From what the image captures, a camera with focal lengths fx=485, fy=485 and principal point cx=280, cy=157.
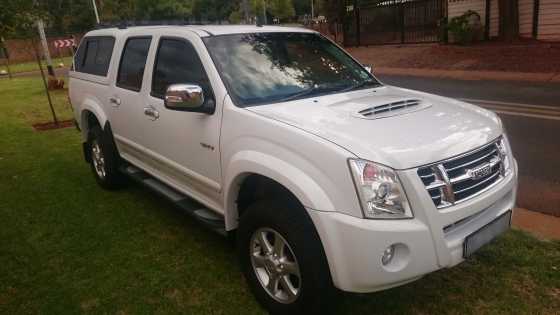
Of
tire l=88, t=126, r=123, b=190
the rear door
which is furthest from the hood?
tire l=88, t=126, r=123, b=190

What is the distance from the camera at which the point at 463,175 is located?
2799mm

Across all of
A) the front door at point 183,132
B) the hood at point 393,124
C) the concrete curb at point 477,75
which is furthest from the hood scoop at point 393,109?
the concrete curb at point 477,75

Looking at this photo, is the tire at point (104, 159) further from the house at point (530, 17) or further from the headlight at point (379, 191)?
the house at point (530, 17)

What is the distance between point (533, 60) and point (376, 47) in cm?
888

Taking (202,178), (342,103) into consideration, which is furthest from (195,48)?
(342,103)

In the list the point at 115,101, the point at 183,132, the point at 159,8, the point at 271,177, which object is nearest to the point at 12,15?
the point at 115,101

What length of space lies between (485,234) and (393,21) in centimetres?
1974

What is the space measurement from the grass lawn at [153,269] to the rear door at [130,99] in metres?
0.73

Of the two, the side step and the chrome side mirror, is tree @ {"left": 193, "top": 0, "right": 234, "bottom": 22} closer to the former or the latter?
the side step

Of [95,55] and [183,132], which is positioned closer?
[183,132]

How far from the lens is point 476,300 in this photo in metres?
3.22

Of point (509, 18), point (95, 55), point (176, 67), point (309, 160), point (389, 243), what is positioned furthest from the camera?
point (509, 18)

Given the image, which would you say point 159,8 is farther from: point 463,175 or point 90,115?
point 463,175

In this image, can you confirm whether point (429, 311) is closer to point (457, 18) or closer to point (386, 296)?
point (386, 296)
